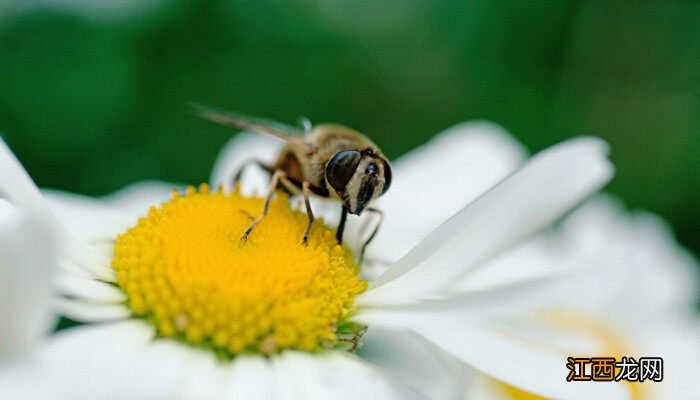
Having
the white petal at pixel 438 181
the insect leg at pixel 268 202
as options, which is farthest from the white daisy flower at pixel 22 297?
the white petal at pixel 438 181

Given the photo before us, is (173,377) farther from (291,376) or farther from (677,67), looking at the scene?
(677,67)

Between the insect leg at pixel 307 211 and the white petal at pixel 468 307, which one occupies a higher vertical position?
the insect leg at pixel 307 211

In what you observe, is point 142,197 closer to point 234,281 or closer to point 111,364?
point 234,281

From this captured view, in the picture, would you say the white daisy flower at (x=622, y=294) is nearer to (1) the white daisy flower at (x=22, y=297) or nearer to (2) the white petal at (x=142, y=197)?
(2) the white petal at (x=142, y=197)

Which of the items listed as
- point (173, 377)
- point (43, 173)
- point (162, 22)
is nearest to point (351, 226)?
point (173, 377)

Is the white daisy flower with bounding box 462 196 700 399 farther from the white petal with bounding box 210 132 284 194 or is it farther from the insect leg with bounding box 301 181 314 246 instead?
the white petal with bounding box 210 132 284 194
